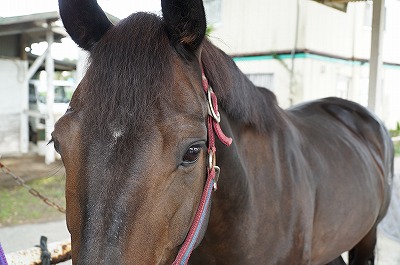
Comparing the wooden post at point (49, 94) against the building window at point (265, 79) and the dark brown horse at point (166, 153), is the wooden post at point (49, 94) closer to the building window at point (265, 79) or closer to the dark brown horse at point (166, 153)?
the building window at point (265, 79)

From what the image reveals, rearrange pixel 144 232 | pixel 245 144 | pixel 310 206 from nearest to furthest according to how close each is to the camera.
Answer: pixel 144 232 < pixel 245 144 < pixel 310 206

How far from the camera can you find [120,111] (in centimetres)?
109

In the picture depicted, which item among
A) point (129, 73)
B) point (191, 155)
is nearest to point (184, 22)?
point (129, 73)

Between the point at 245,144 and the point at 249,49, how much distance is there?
10.7 m

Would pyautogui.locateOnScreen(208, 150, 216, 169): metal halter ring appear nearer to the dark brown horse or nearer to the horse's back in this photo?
the dark brown horse

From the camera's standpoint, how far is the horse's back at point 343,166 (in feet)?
7.41

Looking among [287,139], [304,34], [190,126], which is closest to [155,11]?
[190,126]

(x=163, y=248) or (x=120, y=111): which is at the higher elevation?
(x=120, y=111)

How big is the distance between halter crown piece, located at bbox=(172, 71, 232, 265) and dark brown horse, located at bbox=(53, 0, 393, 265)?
21mm

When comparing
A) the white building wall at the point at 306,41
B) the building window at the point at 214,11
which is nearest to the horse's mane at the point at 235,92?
the white building wall at the point at 306,41

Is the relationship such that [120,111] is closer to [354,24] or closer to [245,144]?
[245,144]

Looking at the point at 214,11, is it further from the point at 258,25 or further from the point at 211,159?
the point at 211,159

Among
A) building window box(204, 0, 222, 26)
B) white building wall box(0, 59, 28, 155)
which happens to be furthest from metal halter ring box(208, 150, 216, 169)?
building window box(204, 0, 222, 26)

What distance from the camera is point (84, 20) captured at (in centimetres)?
132
